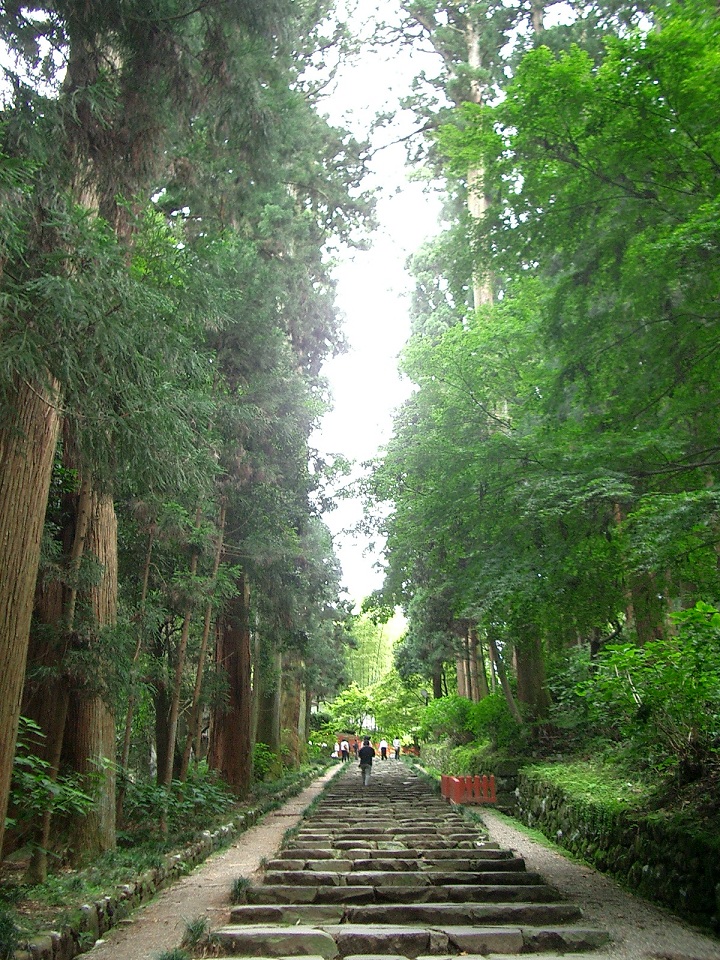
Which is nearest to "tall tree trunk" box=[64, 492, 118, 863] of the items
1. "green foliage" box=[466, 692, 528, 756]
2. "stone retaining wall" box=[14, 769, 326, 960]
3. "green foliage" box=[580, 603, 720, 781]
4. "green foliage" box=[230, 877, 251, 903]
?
"stone retaining wall" box=[14, 769, 326, 960]

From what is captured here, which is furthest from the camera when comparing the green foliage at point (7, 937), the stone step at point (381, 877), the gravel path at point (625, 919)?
the stone step at point (381, 877)

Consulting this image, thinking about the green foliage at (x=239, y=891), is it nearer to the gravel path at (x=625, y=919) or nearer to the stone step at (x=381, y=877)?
the stone step at (x=381, y=877)

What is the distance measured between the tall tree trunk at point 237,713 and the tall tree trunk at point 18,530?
25.9ft

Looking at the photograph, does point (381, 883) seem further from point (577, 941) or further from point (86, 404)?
point (86, 404)

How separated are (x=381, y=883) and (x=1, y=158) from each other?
6679 mm

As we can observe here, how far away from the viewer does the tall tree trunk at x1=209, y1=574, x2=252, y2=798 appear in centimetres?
1366

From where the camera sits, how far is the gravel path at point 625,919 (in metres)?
4.58

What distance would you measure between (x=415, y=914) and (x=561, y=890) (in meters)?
1.77

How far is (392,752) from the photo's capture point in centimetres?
4309

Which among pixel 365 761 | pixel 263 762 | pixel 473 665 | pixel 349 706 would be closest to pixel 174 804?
pixel 263 762

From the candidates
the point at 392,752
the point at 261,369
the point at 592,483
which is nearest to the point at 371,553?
the point at 261,369

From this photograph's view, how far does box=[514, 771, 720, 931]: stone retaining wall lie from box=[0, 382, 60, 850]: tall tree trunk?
5.31 metres

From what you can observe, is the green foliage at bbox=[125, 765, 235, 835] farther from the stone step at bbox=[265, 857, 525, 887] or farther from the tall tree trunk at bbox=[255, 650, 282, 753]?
the tall tree trunk at bbox=[255, 650, 282, 753]

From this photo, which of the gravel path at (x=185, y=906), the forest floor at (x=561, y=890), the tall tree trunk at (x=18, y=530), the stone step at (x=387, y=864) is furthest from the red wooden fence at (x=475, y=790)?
the tall tree trunk at (x=18, y=530)
